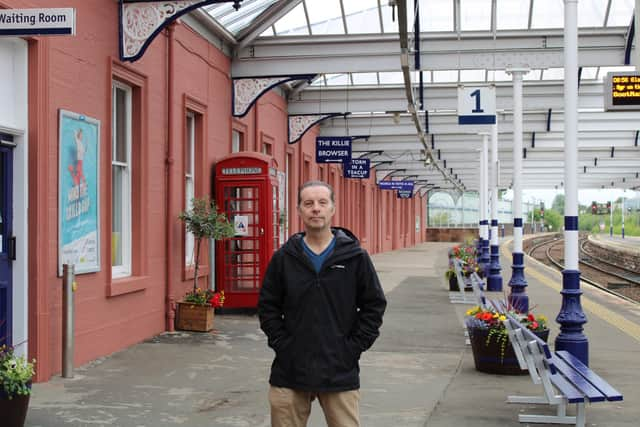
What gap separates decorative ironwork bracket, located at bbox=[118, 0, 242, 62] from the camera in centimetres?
1073

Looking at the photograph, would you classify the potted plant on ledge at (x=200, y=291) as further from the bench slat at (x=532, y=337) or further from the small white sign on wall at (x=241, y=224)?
the bench slat at (x=532, y=337)

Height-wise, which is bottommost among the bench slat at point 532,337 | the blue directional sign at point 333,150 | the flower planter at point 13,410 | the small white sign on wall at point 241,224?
the flower planter at point 13,410

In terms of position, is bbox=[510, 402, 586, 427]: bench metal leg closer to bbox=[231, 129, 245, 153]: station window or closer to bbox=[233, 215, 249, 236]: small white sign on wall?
bbox=[233, 215, 249, 236]: small white sign on wall

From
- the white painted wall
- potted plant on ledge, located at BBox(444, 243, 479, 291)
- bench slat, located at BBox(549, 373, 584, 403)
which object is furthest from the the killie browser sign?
potted plant on ledge, located at BBox(444, 243, 479, 291)

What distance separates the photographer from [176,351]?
1086cm

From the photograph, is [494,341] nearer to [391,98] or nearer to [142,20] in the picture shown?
[142,20]

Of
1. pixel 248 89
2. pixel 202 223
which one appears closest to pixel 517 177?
pixel 248 89

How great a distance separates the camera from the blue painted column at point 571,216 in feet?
30.4

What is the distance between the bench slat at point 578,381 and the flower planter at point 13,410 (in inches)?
153

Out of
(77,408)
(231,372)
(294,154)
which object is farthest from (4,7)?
(294,154)

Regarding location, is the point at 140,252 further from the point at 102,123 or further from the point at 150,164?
the point at 102,123

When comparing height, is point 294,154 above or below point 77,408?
above

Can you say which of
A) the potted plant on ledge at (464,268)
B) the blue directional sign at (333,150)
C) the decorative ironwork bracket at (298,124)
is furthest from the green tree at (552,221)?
the decorative ironwork bracket at (298,124)

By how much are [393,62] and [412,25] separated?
0.94 meters
